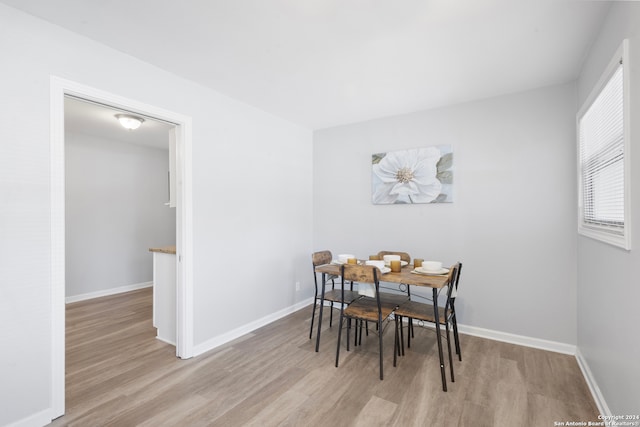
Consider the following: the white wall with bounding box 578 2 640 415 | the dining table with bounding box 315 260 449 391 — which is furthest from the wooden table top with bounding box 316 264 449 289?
the white wall with bounding box 578 2 640 415

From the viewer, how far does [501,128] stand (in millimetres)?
3082

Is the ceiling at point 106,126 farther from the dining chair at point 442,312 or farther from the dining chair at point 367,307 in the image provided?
A: the dining chair at point 442,312

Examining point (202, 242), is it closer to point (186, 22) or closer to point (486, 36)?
point (186, 22)

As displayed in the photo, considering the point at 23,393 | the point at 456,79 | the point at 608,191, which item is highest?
the point at 456,79

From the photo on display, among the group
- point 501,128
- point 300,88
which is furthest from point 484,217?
point 300,88

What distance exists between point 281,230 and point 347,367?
1.89 metres

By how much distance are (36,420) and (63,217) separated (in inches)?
50.2

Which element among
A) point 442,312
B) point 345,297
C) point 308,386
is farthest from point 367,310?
point 308,386

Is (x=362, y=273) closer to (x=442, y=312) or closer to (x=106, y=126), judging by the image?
(x=442, y=312)

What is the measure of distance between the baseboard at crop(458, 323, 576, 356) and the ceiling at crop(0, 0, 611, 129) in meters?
2.49

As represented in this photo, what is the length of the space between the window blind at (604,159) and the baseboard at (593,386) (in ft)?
3.66

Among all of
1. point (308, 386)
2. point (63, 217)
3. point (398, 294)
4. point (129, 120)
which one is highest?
point (129, 120)

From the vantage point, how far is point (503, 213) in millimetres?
3061

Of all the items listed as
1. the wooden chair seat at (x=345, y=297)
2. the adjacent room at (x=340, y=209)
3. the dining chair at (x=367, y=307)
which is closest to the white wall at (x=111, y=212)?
the adjacent room at (x=340, y=209)
